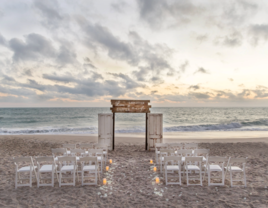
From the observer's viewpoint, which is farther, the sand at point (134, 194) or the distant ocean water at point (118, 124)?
the distant ocean water at point (118, 124)

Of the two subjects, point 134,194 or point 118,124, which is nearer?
point 134,194

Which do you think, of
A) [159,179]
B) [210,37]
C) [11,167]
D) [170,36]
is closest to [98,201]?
[159,179]

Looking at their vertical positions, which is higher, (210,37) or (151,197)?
(210,37)

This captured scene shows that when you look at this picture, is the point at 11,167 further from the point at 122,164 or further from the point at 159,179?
the point at 159,179

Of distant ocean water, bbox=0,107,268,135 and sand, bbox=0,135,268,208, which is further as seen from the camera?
distant ocean water, bbox=0,107,268,135

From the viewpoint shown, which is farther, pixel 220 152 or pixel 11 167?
pixel 220 152

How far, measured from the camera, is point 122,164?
6926 millimetres

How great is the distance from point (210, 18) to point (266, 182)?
31.9 ft

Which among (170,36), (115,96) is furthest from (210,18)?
(115,96)

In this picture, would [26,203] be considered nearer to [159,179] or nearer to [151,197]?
[151,197]

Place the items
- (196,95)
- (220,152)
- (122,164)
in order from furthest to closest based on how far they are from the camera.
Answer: (196,95) → (220,152) → (122,164)

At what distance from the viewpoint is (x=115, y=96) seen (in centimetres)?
4231

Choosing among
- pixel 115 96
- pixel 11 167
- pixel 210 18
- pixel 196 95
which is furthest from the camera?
pixel 115 96

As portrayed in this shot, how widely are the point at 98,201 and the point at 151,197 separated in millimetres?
1176
